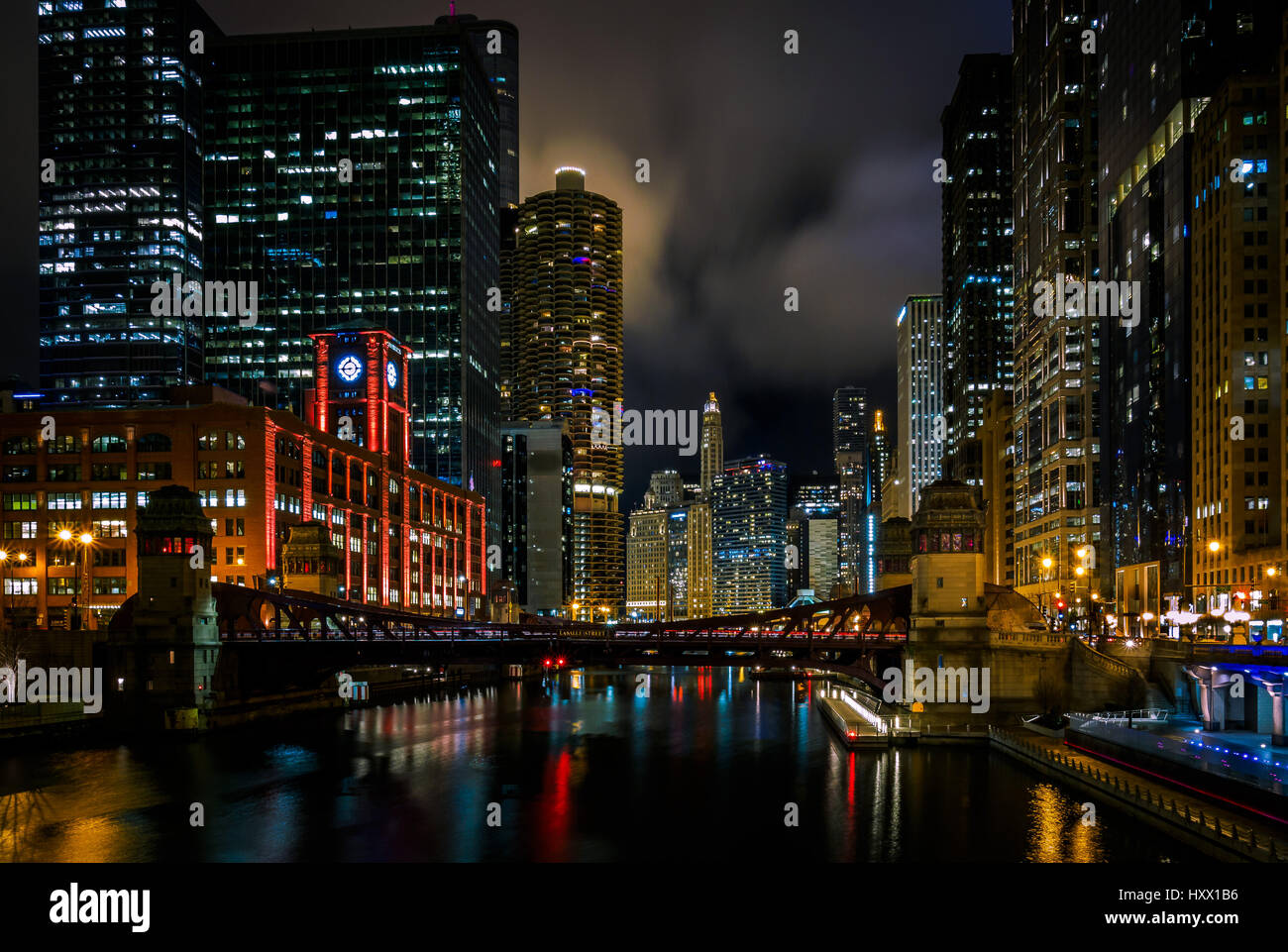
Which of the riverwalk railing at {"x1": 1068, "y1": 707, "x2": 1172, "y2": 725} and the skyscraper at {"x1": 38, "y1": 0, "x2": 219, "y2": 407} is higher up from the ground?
the skyscraper at {"x1": 38, "y1": 0, "x2": 219, "y2": 407}

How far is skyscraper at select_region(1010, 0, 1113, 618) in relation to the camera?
163 m

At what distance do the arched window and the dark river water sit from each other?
3873 centimetres

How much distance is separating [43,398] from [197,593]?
442 feet

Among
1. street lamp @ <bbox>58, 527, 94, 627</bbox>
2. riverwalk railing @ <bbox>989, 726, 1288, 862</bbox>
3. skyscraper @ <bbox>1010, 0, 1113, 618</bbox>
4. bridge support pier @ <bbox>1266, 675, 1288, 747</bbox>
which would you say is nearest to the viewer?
riverwalk railing @ <bbox>989, 726, 1288, 862</bbox>

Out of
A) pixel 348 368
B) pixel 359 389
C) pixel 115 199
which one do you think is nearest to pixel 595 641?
pixel 359 389

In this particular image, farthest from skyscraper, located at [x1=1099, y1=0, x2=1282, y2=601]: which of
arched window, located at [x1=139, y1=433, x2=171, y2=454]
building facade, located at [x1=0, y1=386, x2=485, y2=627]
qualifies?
arched window, located at [x1=139, y1=433, x2=171, y2=454]

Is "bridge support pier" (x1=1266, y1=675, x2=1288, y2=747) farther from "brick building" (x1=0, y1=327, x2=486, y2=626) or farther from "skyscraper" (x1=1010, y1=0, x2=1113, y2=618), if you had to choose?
"skyscraper" (x1=1010, y1=0, x2=1113, y2=618)

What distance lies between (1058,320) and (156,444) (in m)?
133

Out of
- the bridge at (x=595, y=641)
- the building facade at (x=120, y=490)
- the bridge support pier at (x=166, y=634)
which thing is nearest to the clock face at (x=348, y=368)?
the building facade at (x=120, y=490)

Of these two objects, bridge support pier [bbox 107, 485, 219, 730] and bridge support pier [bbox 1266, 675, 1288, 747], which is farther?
bridge support pier [bbox 107, 485, 219, 730]

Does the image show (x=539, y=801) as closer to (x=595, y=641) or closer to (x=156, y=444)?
(x=595, y=641)

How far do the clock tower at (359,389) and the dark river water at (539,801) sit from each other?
70520 mm

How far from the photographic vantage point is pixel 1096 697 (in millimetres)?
72750
